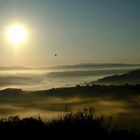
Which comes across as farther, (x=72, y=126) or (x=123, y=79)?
(x=123, y=79)

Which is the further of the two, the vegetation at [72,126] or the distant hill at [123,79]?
the distant hill at [123,79]

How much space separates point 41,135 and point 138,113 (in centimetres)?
612

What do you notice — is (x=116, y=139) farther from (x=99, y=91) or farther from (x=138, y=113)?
(x=99, y=91)

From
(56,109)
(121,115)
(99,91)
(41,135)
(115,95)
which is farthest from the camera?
(99,91)

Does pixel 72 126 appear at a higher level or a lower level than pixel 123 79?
lower

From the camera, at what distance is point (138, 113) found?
12.3 metres

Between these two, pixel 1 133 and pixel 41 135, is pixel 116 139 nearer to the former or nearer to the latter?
pixel 41 135

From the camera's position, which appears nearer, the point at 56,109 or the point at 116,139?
the point at 116,139

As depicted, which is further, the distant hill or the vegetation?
the distant hill

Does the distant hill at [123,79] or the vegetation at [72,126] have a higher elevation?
the distant hill at [123,79]

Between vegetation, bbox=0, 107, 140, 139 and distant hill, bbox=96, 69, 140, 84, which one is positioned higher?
distant hill, bbox=96, 69, 140, 84

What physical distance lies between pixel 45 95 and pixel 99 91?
215 cm

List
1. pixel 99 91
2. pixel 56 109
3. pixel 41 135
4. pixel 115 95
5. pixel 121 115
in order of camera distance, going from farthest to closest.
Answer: pixel 99 91 → pixel 115 95 → pixel 56 109 → pixel 121 115 → pixel 41 135

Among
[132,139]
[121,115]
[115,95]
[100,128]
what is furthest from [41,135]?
[115,95]
